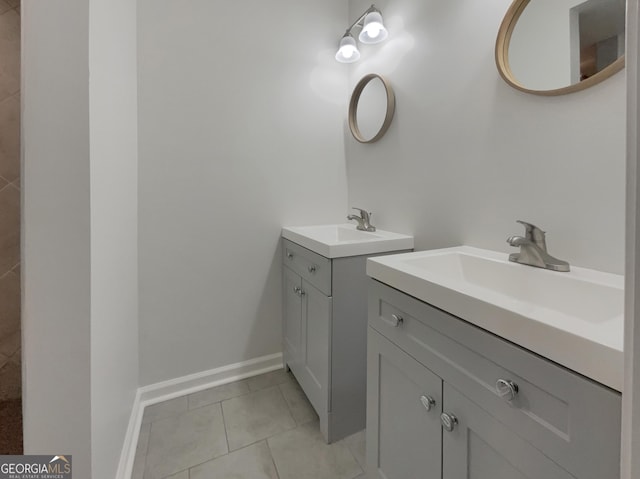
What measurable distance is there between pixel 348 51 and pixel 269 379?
2.05 m

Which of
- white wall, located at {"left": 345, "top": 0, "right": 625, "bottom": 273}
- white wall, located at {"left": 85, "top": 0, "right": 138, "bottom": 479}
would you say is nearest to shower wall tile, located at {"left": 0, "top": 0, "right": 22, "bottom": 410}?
white wall, located at {"left": 85, "top": 0, "right": 138, "bottom": 479}

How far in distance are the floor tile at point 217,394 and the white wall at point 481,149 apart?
125cm

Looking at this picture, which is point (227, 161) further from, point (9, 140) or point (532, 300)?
point (532, 300)

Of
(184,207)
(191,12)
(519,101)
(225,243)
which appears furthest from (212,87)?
(519,101)

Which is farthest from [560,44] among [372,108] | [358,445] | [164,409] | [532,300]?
A: [164,409]

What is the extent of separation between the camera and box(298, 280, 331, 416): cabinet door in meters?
1.29

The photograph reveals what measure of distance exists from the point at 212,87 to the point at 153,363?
155 cm

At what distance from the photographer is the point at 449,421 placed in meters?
0.68

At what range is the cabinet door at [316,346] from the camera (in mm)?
1286

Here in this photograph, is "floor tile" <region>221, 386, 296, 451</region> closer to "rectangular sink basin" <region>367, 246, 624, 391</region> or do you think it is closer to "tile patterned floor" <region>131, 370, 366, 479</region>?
"tile patterned floor" <region>131, 370, 366, 479</region>

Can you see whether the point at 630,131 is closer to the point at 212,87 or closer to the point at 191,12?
the point at 212,87

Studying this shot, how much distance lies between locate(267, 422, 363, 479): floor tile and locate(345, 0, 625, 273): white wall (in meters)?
1.00

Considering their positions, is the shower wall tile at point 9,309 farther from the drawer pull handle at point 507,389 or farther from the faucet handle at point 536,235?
the faucet handle at point 536,235

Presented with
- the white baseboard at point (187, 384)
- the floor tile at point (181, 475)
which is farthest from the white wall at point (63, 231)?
the white baseboard at point (187, 384)
